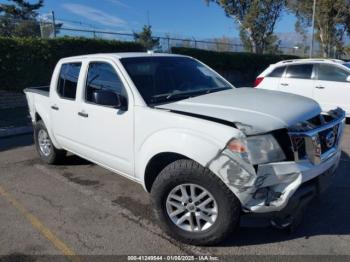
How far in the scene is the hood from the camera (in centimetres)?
304

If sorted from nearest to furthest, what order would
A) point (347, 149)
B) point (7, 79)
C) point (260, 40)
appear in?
point (347, 149) → point (7, 79) → point (260, 40)

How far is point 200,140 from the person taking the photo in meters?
3.08

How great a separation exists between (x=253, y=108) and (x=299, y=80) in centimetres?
674

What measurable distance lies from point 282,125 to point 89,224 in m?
2.31

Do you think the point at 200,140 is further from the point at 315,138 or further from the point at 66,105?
the point at 66,105

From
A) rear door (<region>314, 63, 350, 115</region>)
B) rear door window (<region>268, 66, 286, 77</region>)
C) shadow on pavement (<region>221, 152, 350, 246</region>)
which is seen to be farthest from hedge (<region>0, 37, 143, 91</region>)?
shadow on pavement (<region>221, 152, 350, 246</region>)

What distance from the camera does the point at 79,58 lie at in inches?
195

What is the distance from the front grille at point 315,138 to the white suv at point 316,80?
5348mm

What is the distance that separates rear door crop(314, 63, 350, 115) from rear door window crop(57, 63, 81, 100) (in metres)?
6.14

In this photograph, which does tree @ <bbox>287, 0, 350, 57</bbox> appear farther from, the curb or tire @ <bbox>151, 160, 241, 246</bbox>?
tire @ <bbox>151, 160, 241, 246</bbox>

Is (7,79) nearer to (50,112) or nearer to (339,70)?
(50,112)

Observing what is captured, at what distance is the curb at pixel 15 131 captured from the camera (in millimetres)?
8664

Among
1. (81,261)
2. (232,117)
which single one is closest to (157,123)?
(232,117)

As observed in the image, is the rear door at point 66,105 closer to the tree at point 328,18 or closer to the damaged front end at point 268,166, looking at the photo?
the damaged front end at point 268,166
